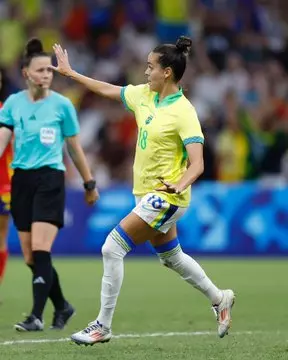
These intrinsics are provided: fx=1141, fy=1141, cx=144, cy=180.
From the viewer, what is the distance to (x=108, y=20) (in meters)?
21.8

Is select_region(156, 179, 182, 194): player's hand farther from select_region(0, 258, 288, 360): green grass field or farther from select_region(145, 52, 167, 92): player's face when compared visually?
select_region(0, 258, 288, 360): green grass field

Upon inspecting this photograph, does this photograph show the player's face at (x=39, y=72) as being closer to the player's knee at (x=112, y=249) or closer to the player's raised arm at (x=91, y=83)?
the player's raised arm at (x=91, y=83)

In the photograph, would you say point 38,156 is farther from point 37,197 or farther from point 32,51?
point 32,51

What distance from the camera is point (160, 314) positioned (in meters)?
10.9

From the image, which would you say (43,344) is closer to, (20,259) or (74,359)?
(74,359)

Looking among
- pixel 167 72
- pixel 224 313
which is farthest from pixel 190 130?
pixel 224 313

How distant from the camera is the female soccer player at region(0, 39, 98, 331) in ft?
31.9

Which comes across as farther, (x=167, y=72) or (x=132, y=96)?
(x=132, y=96)

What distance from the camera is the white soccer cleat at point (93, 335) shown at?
819 cm

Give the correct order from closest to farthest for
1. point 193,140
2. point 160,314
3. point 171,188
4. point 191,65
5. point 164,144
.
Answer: point 171,188 < point 193,140 < point 164,144 < point 160,314 < point 191,65

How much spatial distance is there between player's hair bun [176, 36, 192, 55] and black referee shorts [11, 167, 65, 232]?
6.30 ft

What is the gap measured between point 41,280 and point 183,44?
8.12 feet

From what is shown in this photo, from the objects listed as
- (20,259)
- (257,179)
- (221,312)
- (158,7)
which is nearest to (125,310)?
(221,312)

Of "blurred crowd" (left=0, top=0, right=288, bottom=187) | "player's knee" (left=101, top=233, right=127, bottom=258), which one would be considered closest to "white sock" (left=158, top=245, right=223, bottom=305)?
"player's knee" (left=101, top=233, right=127, bottom=258)
